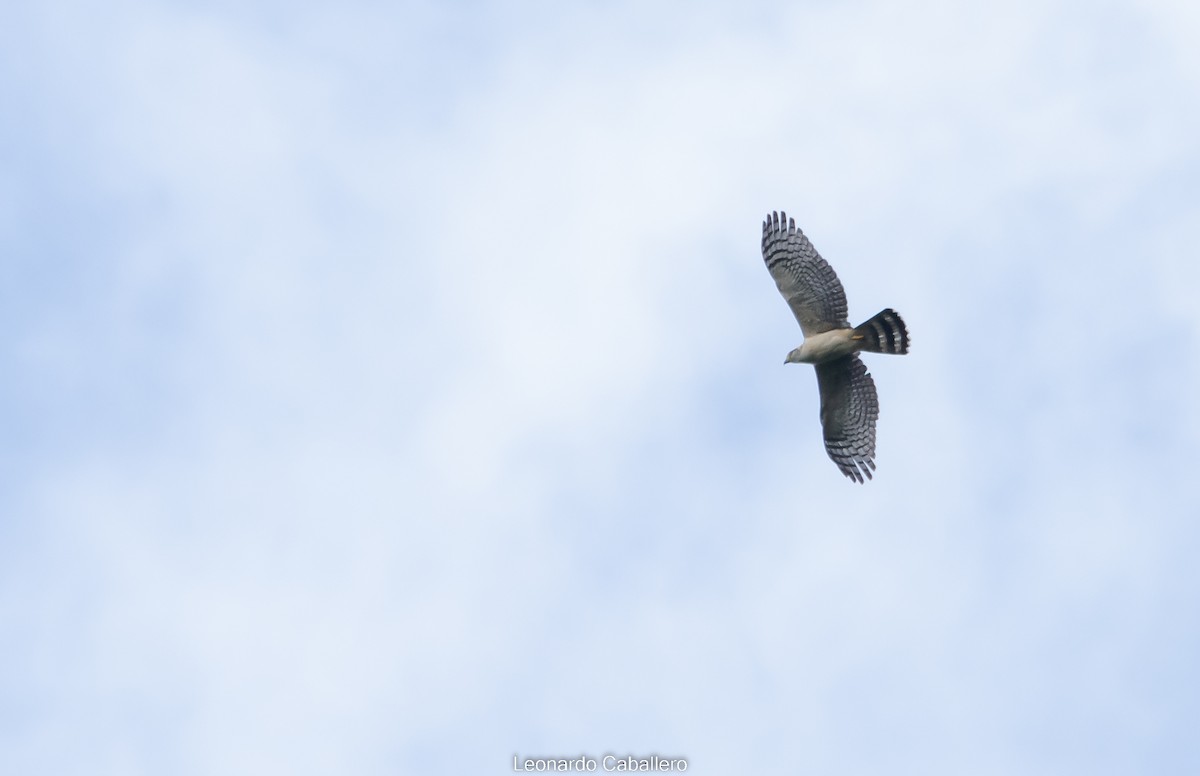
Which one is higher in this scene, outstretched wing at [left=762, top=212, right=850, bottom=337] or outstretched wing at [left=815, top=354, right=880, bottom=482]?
outstretched wing at [left=762, top=212, right=850, bottom=337]

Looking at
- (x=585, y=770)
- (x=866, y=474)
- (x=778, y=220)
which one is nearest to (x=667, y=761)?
(x=585, y=770)

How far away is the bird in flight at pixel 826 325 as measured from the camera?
26.7m

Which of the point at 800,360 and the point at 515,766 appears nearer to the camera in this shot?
the point at 515,766

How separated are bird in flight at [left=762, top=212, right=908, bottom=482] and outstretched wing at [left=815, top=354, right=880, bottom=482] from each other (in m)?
0.02

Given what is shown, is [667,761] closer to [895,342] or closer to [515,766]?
[515,766]

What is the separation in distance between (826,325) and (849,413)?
5.66 ft

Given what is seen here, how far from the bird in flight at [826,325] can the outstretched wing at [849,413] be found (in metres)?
0.02

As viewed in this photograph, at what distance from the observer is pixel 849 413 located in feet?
91.9

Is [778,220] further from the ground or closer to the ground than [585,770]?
further from the ground

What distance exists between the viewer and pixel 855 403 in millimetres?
27938

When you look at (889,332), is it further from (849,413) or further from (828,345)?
(849,413)

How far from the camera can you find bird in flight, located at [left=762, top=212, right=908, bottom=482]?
87.5 feet

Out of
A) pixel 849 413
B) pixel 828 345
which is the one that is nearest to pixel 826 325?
pixel 828 345

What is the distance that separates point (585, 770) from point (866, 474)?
7.13 m
